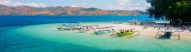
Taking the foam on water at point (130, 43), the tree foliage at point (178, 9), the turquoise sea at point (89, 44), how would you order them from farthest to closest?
the tree foliage at point (178, 9)
the foam on water at point (130, 43)
the turquoise sea at point (89, 44)

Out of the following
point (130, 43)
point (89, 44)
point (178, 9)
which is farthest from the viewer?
point (178, 9)

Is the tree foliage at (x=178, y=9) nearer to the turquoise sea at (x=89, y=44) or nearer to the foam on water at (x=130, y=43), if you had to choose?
the turquoise sea at (x=89, y=44)

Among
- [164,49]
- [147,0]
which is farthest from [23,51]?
[147,0]

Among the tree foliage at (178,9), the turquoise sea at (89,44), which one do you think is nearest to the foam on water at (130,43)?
the turquoise sea at (89,44)

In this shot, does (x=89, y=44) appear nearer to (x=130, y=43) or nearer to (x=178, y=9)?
(x=130, y=43)

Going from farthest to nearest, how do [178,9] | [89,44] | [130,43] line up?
[178,9] < [130,43] < [89,44]

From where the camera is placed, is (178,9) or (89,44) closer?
(89,44)

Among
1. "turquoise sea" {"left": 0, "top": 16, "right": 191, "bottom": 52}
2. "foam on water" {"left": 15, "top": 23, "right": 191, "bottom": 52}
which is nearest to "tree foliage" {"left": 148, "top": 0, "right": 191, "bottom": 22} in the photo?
"turquoise sea" {"left": 0, "top": 16, "right": 191, "bottom": 52}

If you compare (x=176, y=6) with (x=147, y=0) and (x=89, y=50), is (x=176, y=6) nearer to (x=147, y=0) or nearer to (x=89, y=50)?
(x=147, y=0)

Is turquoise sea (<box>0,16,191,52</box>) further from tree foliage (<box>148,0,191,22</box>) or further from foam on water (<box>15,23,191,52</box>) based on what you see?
tree foliage (<box>148,0,191,22</box>)

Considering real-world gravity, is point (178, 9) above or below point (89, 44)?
above

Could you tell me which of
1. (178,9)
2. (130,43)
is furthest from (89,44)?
(178,9)

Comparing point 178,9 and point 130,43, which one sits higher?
point 178,9
